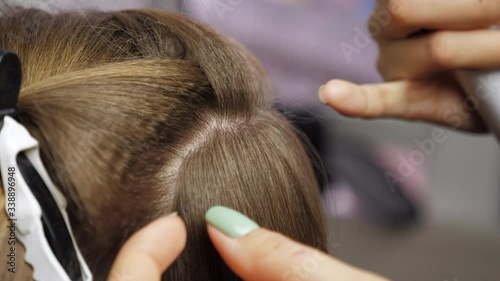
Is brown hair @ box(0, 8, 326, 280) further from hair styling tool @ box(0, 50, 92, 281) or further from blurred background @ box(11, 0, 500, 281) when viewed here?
blurred background @ box(11, 0, 500, 281)

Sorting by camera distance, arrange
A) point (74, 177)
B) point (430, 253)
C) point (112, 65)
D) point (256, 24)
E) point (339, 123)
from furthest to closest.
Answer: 1. point (430, 253)
2. point (339, 123)
3. point (256, 24)
4. point (112, 65)
5. point (74, 177)

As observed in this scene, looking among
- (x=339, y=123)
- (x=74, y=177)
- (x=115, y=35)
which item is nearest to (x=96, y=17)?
(x=115, y=35)

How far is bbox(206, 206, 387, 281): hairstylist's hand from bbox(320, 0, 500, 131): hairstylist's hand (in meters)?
0.19

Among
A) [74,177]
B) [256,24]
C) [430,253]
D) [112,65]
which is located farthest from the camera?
[430,253]

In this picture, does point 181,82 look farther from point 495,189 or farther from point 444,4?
point 495,189

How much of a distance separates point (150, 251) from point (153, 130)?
0.14 m

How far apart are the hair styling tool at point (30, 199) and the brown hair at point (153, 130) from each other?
0.02 m

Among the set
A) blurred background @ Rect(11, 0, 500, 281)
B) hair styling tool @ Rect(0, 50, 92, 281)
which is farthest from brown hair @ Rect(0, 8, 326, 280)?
blurred background @ Rect(11, 0, 500, 281)

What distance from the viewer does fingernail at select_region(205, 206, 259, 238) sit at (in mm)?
542

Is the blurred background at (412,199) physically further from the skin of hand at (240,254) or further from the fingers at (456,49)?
the skin of hand at (240,254)

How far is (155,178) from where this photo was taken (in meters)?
0.61

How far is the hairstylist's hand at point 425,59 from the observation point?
61cm

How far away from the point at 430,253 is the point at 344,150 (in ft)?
1.15

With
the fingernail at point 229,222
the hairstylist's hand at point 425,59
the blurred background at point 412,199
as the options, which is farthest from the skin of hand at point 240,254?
the blurred background at point 412,199
